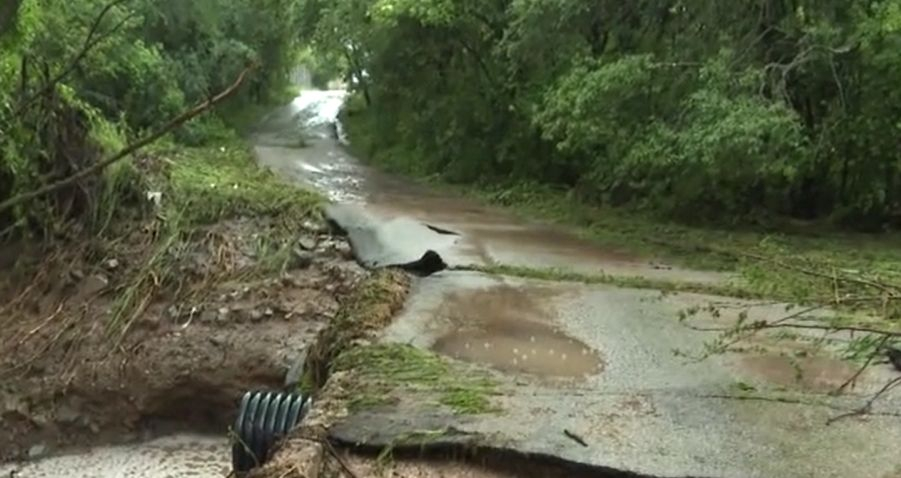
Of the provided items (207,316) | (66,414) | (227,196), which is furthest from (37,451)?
(227,196)

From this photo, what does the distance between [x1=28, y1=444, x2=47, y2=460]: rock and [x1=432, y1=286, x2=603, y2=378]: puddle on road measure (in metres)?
3.99

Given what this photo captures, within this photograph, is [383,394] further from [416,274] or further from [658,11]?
[658,11]

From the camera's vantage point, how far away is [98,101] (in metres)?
20.1

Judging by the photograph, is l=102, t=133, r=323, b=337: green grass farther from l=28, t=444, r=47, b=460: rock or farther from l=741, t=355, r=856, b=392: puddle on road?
l=741, t=355, r=856, b=392: puddle on road

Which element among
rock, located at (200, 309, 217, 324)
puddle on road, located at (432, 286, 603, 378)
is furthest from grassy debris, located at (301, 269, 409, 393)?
rock, located at (200, 309, 217, 324)

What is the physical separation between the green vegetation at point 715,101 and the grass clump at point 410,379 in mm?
5035

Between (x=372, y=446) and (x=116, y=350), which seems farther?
(x=116, y=350)

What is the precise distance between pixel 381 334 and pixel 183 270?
4927 mm

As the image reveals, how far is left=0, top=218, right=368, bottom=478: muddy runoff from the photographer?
31.0ft

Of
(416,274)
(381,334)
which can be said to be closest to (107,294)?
(416,274)

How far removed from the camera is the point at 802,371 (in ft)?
19.6

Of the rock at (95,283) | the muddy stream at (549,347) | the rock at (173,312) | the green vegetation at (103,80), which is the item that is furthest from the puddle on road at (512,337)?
the rock at (95,283)

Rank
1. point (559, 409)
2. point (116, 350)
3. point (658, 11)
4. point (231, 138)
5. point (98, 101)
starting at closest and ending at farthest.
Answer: point (559, 409)
point (116, 350)
point (658, 11)
point (98, 101)
point (231, 138)

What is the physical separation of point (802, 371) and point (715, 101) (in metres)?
4.91
